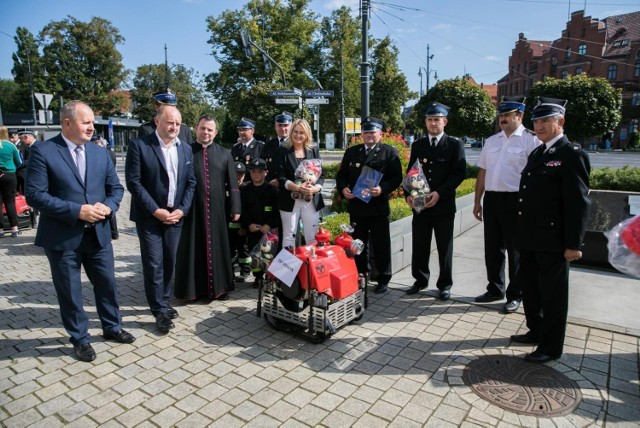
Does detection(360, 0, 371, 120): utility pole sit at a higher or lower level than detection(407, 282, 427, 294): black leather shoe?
higher

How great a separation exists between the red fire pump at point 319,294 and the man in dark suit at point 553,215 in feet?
5.43

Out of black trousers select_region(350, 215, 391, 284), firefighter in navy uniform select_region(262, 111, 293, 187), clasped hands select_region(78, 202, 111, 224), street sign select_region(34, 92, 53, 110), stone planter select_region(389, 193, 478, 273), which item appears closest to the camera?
clasped hands select_region(78, 202, 111, 224)

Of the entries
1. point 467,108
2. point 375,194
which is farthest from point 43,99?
point 467,108

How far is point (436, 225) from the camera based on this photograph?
5230 millimetres

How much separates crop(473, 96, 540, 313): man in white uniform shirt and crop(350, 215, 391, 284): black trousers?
3.86 ft

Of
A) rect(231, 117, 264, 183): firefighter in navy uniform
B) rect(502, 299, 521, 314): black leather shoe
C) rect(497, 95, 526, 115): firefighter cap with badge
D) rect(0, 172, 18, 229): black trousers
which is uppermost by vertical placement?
rect(497, 95, 526, 115): firefighter cap with badge

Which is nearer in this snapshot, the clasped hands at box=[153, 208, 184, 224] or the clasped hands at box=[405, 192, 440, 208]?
the clasped hands at box=[153, 208, 184, 224]

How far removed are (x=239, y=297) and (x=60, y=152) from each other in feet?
8.62

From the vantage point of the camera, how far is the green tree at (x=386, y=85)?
147ft

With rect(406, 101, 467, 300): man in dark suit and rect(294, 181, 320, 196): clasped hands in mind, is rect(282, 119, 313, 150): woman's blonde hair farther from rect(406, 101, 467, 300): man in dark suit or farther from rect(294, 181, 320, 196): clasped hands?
rect(406, 101, 467, 300): man in dark suit

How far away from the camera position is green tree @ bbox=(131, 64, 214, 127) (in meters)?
43.0

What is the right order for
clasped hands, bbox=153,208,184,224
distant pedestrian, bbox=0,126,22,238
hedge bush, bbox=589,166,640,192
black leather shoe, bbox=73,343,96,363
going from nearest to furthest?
black leather shoe, bbox=73,343,96,363 < clasped hands, bbox=153,208,184,224 < distant pedestrian, bbox=0,126,22,238 < hedge bush, bbox=589,166,640,192

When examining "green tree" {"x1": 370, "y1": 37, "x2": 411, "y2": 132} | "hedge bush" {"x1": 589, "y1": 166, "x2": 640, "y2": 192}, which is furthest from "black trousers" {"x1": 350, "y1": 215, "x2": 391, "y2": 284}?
"green tree" {"x1": 370, "y1": 37, "x2": 411, "y2": 132}

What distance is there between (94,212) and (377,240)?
3.20 meters
